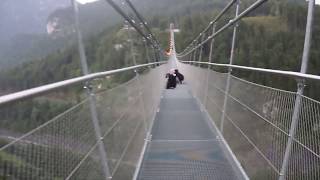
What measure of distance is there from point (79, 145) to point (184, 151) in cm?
269

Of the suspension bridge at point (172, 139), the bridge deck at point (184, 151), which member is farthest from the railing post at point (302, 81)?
the bridge deck at point (184, 151)

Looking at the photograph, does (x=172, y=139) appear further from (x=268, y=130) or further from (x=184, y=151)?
(x=268, y=130)

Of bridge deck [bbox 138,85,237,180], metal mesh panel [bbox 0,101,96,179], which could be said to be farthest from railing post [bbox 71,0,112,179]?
bridge deck [bbox 138,85,237,180]

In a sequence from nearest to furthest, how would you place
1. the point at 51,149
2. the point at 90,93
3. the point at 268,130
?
the point at 51,149 < the point at 90,93 < the point at 268,130

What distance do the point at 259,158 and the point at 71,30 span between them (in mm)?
1361

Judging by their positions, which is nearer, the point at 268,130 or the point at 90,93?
the point at 90,93

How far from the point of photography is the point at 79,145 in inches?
65.0

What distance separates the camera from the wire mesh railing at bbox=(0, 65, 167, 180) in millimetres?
1035

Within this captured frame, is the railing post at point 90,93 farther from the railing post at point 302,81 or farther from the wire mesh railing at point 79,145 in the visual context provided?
the railing post at point 302,81

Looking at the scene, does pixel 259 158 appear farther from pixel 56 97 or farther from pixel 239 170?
pixel 56 97

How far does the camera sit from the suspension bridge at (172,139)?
1.22 metres

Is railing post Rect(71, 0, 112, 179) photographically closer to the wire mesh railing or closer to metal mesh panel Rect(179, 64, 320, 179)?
the wire mesh railing

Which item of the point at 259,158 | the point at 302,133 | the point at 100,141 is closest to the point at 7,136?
the point at 100,141

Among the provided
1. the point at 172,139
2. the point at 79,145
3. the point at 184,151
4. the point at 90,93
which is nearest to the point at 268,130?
the point at 90,93
